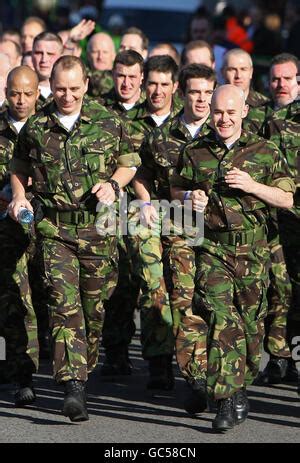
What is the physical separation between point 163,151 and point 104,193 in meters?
0.83

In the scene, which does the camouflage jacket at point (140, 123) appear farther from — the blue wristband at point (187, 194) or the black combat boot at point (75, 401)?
the black combat boot at point (75, 401)

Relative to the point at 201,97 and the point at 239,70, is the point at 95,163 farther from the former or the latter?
the point at 239,70

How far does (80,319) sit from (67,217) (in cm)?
64

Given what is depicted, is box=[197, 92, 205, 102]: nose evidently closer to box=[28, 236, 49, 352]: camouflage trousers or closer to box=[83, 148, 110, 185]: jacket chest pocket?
box=[83, 148, 110, 185]: jacket chest pocket

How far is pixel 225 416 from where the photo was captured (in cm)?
891

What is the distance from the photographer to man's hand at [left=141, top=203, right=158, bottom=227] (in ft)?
32.1

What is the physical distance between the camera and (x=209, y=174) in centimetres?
912

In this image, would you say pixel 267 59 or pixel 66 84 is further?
pixel 267 59

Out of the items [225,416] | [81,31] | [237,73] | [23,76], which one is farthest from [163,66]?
[81,31]

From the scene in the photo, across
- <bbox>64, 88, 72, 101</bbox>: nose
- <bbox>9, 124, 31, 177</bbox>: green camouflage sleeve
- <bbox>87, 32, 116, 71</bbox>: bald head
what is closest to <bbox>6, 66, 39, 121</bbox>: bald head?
<bbox>9, 124, 31, 177</bbox>: green camouflage sleeve

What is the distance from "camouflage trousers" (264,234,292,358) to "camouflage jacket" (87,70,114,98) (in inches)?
130

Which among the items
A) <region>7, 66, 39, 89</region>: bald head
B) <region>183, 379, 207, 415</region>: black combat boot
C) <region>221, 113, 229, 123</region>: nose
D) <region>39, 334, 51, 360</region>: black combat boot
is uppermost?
<region>7, 66, 39, 89</region>: bald head

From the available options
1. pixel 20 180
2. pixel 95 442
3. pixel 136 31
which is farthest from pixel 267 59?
pixel 95 442

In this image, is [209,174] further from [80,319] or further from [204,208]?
[80,319]
